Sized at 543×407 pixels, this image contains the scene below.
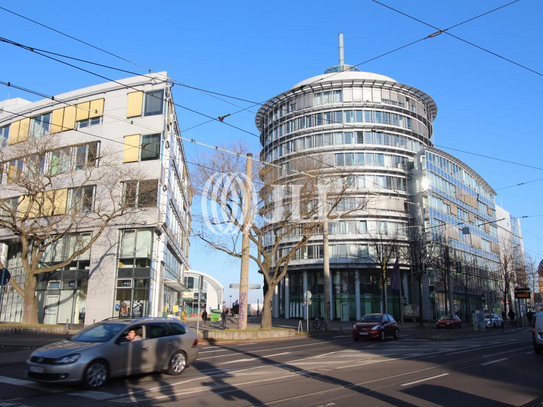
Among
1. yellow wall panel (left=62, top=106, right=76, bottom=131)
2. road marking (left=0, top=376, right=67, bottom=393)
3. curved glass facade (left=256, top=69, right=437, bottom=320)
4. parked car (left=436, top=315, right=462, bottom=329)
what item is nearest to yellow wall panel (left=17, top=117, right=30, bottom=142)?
yellow wall panel (left=62, top=106, right=76, bottom=131)

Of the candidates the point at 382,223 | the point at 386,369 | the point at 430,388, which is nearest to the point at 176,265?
the point at 382,223

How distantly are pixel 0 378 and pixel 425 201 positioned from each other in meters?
55.1

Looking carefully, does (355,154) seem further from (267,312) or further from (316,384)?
(316,384)

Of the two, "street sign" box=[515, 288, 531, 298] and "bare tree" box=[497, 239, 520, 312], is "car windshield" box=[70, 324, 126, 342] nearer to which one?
"street sign" box=[515, 288, 531, 298]

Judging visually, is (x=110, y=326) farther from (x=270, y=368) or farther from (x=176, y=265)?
(x=176, y=265)

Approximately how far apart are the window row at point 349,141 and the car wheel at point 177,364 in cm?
4972

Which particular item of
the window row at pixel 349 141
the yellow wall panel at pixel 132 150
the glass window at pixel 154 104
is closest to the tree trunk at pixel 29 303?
the yellow wall panel at pixel 132 150

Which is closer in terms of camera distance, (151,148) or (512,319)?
(151,148)

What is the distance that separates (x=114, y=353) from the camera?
10.0 m

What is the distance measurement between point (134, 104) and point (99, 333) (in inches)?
1023

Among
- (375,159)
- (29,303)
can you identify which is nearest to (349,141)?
(375,159)

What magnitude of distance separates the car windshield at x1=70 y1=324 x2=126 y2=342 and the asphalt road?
3.53ft

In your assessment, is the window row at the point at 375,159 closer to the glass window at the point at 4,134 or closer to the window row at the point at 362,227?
the window row at the point at 362,227

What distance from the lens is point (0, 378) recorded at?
35.1 ft
